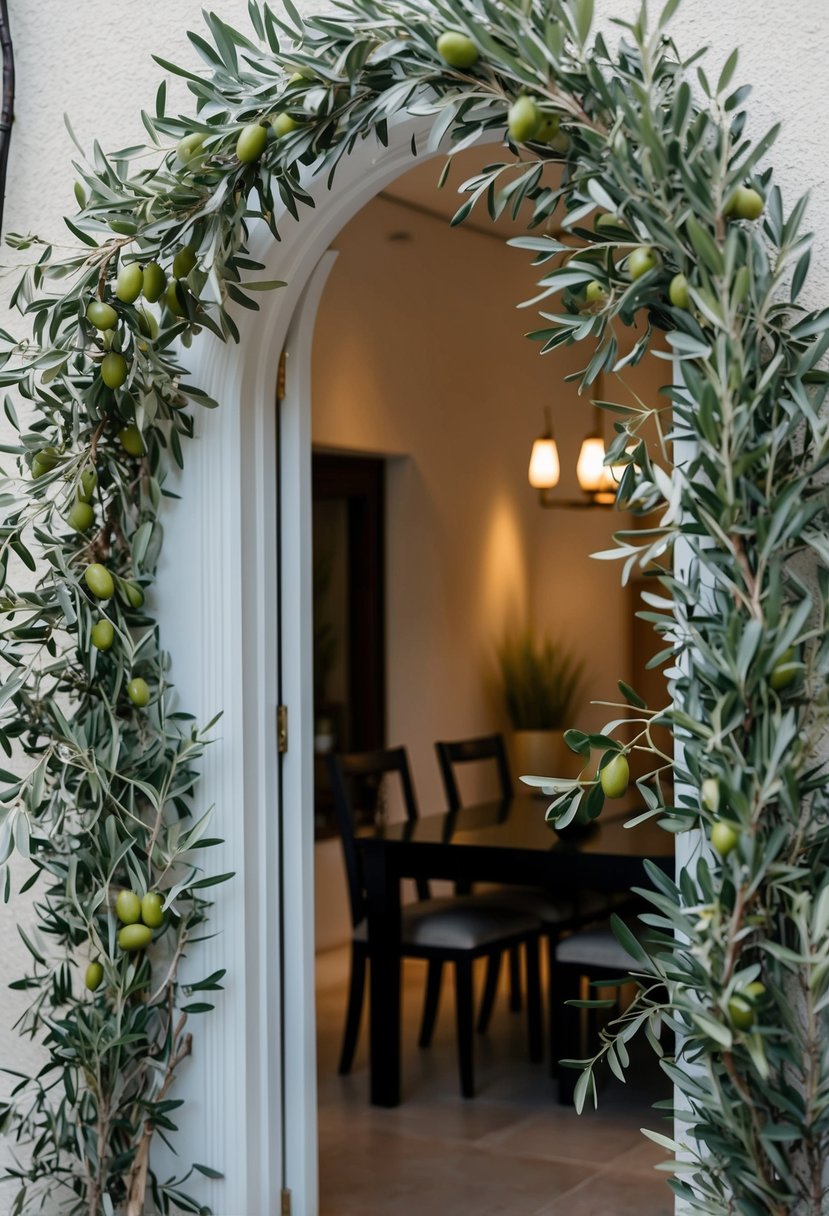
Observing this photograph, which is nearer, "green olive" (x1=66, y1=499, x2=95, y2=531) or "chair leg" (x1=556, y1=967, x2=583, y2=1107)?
"green olive" (x1=66, y1=499, x2=95, y2=531)

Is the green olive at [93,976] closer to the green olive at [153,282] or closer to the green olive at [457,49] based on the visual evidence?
the green olive at [153,282]

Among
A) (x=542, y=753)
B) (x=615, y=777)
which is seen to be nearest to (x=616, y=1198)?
(x=615, y=777)

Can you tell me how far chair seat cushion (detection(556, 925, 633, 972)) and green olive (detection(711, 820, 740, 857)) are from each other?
233 cm

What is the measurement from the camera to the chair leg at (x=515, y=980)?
520 centimetres

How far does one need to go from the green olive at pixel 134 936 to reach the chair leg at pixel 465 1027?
1.75 m

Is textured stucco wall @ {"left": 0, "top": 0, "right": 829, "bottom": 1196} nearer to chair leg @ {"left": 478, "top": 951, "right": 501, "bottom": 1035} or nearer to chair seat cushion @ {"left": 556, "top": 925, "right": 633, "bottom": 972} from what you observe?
chair seat cushion @ {"left": 556, "top": 925, "right": 633, "bottom": 972}

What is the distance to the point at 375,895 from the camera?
14.5ft

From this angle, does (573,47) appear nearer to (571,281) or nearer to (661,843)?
(571,281)

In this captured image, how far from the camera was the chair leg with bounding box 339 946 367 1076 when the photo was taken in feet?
15.4

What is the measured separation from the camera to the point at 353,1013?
4.72 metres

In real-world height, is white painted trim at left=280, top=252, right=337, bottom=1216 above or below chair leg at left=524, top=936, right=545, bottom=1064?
above

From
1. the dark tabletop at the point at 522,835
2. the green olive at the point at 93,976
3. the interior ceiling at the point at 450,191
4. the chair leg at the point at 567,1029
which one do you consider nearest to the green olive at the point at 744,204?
the green olive at the point at 93,976

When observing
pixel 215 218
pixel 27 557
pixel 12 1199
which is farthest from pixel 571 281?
pixel 12 1199

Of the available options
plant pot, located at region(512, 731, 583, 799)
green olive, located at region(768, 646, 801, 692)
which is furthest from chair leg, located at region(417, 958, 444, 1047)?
green olive, located at region(768, 646, 801, 692)
